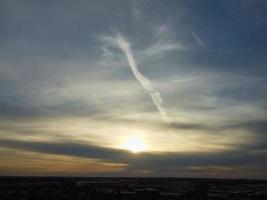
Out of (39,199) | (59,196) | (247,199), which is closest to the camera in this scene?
(39,199)

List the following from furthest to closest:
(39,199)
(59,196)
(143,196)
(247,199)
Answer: (143,196) < (247,199) < (59,196) < (39,199)

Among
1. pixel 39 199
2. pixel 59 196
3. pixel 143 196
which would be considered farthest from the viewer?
pixel 143 196

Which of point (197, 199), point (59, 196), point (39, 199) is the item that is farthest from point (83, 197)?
point (197, 199)

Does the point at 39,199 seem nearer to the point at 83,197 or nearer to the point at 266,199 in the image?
the point at 83,197

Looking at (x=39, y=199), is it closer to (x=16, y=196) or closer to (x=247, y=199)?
(x=16, y=196)

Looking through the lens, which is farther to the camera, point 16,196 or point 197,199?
point 197,199

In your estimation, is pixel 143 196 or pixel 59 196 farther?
pixel 143 196

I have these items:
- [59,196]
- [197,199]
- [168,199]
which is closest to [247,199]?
[197,199]

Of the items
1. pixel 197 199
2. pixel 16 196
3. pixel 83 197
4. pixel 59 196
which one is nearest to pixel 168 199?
pixel 197 199

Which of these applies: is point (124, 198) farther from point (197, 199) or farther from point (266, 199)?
point (266, 199)
